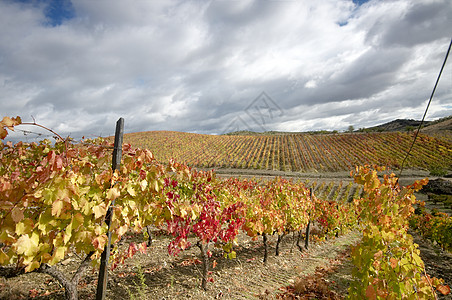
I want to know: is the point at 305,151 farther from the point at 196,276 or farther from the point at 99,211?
the point at 99,211

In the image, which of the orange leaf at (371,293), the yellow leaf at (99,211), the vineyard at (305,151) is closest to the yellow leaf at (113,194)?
the yellow leaf at (99,211)

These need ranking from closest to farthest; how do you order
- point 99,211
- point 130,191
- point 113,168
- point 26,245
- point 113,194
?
point 26,245
point 99,211
point 113,194
point 130,191
point 113,168

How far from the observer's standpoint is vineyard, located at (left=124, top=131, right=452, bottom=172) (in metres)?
34.9

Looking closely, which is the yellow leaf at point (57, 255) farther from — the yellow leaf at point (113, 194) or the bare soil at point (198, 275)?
the bare soil at point (198, 275)

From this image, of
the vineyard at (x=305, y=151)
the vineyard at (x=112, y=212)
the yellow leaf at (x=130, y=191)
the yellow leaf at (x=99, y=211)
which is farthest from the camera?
the vineyard at (x=305, y=151)

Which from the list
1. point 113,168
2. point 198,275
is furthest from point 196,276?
point 113,168

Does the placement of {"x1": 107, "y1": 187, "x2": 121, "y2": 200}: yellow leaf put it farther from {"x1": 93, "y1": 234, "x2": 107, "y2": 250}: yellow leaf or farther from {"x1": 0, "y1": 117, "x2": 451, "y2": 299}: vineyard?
{"x1": 93, "y1": 234, "x2": 107, "y2": 250}: yellow leaf

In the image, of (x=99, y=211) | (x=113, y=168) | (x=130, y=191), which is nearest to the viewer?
(x=99, y=211)

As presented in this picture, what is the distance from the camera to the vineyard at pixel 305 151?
34.9 m

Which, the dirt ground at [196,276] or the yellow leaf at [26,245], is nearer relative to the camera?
the yellow leaf at [26,245]

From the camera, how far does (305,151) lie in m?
43.0

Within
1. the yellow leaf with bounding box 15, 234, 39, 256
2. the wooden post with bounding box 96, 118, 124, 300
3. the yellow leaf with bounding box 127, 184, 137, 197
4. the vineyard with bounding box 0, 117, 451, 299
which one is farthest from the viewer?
the wooden post with bounding box 96, 118, 124, 300

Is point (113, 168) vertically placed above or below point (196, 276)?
above

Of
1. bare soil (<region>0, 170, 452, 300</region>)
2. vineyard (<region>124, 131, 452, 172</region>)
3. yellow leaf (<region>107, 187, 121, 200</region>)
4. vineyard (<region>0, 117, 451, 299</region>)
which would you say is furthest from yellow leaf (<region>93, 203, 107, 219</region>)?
vineyard (<region>124, 131, 452, 172</region>)
